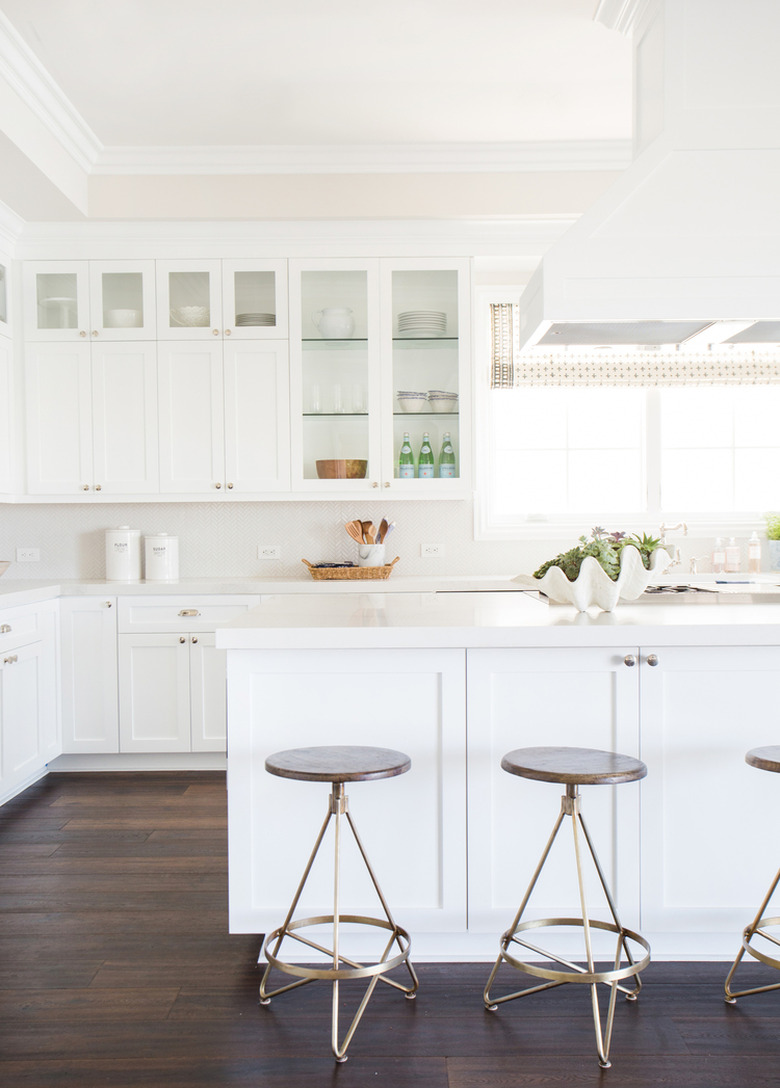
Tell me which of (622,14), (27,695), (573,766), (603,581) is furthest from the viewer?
(27,695)

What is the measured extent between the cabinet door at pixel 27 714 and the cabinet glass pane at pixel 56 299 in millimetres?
1530

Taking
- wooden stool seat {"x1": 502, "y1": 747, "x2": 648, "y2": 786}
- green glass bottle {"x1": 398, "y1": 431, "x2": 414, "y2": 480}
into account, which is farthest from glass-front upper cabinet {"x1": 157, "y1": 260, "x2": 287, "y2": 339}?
wooden stool seat {"x1": 502, "y1": 747, "x2": 648, "y2": 786}

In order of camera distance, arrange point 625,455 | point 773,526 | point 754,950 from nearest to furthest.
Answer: point 754,950 < point 773,526 < point 625,455

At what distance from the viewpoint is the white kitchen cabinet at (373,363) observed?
4.43m

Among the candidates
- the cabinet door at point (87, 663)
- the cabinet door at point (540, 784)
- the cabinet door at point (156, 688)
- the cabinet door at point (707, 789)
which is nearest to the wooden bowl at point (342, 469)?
the cabinet door at point (156, 688)

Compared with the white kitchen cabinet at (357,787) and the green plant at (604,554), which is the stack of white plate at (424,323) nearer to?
the green plant at (604,554)

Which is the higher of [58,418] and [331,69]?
[331,69]

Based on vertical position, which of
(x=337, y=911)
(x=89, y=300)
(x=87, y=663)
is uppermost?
(x=89, y=300)

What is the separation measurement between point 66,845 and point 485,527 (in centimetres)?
258

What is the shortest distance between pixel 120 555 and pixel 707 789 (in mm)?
3068

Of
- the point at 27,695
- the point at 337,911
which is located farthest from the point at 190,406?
the point at 337,911

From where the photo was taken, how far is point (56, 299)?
4.43m

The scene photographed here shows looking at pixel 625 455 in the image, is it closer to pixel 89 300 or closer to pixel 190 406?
pixel 190 406

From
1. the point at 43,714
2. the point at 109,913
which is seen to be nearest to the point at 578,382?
the point at 43,714
